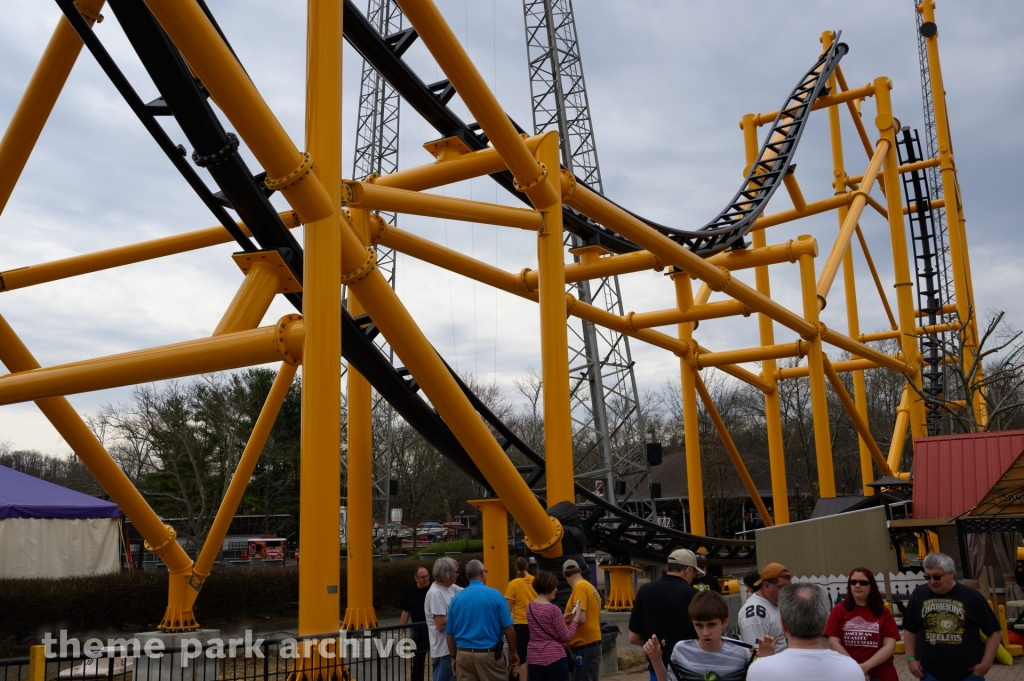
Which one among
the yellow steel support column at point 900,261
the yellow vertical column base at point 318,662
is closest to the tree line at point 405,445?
the yellow steel support column at point 900,261

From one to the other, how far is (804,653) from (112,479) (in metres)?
8.20

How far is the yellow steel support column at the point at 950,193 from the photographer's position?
22188 mm

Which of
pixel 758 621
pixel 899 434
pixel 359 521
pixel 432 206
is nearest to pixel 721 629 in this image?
pixel 758 621

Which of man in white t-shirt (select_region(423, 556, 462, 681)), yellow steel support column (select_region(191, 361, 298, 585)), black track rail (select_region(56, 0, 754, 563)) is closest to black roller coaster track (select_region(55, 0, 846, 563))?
black track rail (select_region(56, 0, 754, 563))

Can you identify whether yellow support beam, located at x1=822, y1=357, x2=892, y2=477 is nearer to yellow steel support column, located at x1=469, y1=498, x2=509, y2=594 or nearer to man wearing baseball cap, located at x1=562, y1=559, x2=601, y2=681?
yellow steel support column, located at x1=469, y1=498, x2=509, y2=594

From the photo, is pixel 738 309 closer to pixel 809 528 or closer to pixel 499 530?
pixel 809 528

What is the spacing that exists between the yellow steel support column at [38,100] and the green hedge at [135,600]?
9.52 metres

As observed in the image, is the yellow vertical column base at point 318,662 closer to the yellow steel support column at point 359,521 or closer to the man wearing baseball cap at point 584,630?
the man wearing baseball cap at point 584,630

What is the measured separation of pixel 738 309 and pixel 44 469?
80.1 metres

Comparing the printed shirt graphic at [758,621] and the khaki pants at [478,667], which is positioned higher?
the printed shirt graphic at [758,621]

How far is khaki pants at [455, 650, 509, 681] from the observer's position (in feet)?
21.6

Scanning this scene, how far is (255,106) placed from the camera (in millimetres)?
5402

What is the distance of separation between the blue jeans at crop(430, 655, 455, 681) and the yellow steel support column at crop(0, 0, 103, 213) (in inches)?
204

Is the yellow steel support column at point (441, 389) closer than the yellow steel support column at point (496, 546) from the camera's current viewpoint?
Yes
